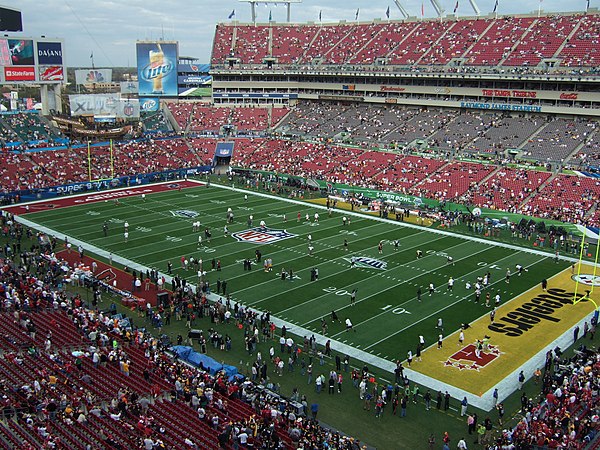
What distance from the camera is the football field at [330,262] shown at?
22.7 metres

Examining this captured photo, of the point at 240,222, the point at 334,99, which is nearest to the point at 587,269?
the point at 240,222

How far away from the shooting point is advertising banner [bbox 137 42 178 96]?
69625mm

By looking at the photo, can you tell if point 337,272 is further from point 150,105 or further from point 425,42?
point 150,105

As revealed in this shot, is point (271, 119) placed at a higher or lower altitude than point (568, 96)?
lower

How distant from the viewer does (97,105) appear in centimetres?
A: 5438

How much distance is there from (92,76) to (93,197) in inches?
1234

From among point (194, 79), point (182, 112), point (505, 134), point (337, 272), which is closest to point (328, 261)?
point (337, 272)

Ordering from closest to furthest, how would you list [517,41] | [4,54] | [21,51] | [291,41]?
[4,54]
[21,51]
[517,41]
[291,41]

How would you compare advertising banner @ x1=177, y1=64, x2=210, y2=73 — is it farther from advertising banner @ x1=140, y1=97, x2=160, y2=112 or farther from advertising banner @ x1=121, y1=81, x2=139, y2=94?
advertising banner @ x1=140, y1=97, x2=160, y2=112

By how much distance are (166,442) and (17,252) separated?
66.3 feet

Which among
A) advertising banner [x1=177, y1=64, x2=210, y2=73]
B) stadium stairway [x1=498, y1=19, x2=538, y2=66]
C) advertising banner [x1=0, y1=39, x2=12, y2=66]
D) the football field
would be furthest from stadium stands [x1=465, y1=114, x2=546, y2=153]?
advertising banner [x1=0, y1=39, x2=12, y2=66]

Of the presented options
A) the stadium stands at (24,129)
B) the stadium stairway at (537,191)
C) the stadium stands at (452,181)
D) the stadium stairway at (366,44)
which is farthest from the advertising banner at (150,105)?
the stadium stairway at (537,191)

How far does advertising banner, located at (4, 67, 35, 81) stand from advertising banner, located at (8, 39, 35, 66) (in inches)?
16.7

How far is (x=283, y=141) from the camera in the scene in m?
60.8
